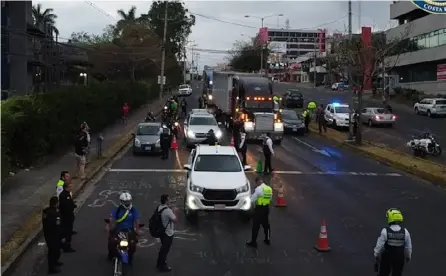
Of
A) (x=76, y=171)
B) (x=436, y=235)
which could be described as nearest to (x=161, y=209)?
(x=436, y=235)

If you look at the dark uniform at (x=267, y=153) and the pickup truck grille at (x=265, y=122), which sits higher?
the pickup truck grille at (x=265, y=122)

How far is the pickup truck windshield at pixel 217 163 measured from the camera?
51.1ft

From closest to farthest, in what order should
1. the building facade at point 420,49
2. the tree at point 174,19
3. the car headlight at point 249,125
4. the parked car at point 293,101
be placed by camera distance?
the car headlight at point 249,125 < the parked car at point 293,101 < the building facade at point 420,49 < the tree at point 174,19

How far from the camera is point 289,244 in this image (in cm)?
1267

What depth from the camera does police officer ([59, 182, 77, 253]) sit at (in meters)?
11.5

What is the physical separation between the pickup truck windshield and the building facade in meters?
48.5

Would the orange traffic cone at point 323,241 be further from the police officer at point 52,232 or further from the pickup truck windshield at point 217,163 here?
the police officer at point 52,232

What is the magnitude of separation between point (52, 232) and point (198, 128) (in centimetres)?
2051

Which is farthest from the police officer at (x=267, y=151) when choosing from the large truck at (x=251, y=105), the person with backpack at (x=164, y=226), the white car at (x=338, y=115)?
the white car at (x=338, y=115)

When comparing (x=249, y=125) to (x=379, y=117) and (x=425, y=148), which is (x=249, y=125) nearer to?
(x=425, y=148)

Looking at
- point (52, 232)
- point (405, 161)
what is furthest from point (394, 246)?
point (405, 161)

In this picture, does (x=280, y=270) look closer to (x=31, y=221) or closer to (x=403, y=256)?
(x=403, y=256)

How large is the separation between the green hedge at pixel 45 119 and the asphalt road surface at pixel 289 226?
8.98 ft

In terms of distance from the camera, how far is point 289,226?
14.3 meters
